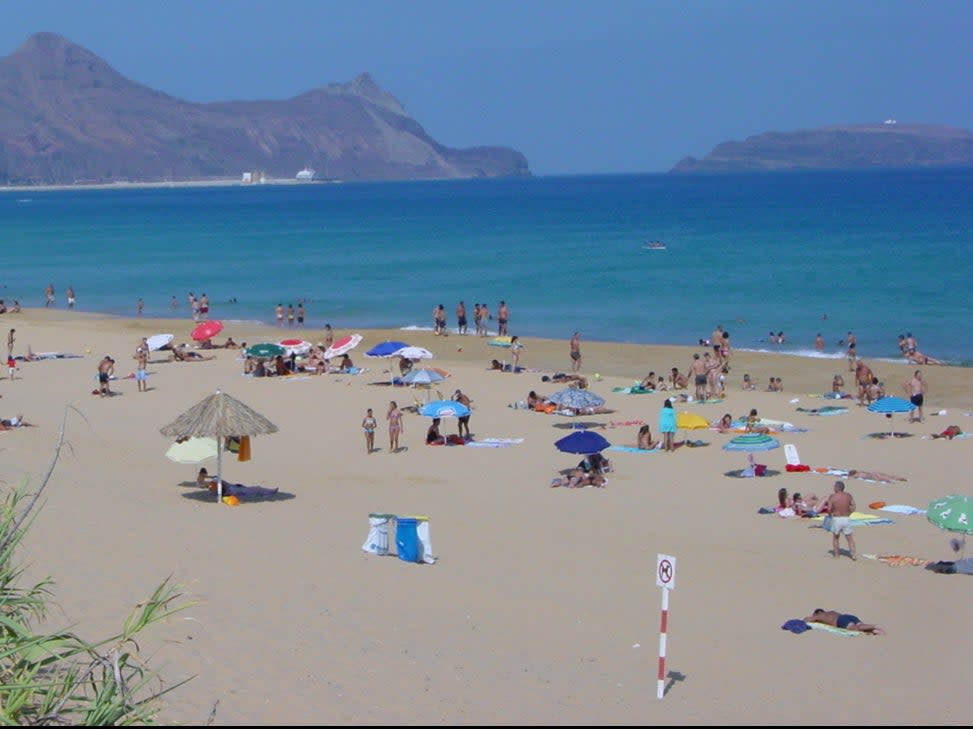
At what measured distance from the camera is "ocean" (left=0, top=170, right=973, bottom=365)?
44469mm

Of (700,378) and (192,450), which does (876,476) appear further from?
(192,450)

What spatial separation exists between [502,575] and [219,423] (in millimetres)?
4828

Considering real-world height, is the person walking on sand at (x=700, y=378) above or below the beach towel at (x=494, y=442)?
above

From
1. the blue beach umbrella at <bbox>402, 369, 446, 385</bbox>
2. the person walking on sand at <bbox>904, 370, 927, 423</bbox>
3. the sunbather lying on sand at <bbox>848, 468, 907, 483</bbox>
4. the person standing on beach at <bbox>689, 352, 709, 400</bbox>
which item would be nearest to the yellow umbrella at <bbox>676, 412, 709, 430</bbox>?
the sunbather lying on sand at <bbox>848, 468, 907, 483</bbox>

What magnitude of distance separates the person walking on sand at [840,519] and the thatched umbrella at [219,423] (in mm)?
6861

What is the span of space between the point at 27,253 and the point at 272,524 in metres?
69.9

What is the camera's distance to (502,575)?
13.6 metres

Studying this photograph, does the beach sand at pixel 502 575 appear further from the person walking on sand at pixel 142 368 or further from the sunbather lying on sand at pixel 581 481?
the person walking on sand at pixel 142 368

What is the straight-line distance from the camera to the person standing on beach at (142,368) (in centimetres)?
2827

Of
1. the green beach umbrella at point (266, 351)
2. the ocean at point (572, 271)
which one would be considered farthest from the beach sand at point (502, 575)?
the ocean at point (572, 271)

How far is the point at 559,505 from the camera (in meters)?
17.8

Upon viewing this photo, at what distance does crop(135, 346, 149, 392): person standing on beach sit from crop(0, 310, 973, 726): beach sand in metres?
2.42

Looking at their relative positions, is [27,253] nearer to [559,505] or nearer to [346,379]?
[346,379]

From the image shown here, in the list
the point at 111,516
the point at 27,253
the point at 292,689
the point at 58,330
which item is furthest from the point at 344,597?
the point at 27,253
